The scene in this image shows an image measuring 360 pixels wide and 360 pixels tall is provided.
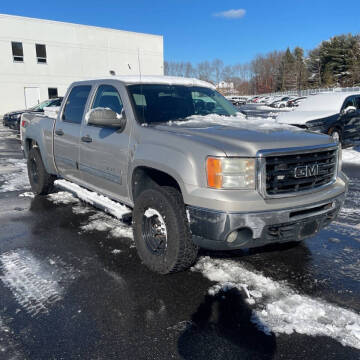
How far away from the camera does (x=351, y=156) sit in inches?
421

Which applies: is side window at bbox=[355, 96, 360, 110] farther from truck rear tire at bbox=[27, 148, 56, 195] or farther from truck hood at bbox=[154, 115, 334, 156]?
truck rear tire at bbox=[27, 148, 56, 195]

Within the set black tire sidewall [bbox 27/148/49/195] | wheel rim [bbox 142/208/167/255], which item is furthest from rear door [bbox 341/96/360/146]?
wheel rim [bbox 142/208/167/255]

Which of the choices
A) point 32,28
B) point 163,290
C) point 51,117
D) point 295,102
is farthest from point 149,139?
point 295,102

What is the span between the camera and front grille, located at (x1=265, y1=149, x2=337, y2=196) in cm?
294

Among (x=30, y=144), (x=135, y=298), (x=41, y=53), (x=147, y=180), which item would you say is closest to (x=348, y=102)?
(x=30, y=144)

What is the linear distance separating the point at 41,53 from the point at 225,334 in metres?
33.6

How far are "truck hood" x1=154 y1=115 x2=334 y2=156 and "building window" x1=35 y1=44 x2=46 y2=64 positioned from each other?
31659mm

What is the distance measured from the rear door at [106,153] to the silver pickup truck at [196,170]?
0.04 ft

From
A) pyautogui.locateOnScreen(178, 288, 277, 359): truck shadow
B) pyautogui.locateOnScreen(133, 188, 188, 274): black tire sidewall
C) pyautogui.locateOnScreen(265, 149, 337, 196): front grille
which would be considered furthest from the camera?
pyautogui.locateOnScreen(133, 188, 188, 274): black tire sidewall

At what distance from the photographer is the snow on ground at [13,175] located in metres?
7.37

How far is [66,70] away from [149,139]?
106 feet

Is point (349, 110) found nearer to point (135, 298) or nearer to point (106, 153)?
point (106, 153)

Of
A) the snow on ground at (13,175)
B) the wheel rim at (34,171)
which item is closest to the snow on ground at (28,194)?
the wheel rim at (34,171)

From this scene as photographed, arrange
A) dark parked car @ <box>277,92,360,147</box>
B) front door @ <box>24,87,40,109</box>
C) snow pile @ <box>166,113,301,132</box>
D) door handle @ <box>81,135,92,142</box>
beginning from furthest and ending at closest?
1. front door @ <box>24,87,40,109</box>
2. dark parked car @ <box>277,92,360,147</box>
3. door handle @ <box>81,135,92,142</box>
4. snow pile @ <box>166,113,301,132</box>
